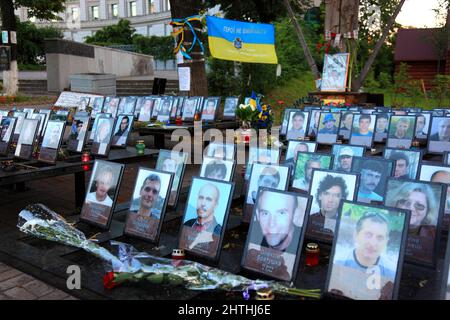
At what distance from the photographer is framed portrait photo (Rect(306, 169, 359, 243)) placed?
8.69ft

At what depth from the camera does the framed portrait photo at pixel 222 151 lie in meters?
3.78

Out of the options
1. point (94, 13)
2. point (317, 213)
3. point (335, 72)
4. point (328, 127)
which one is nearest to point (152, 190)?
point (317, 213)

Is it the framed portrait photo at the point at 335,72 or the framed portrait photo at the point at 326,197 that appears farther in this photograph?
the framed portrait photo at the point at 335,72

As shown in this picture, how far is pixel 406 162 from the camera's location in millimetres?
3348

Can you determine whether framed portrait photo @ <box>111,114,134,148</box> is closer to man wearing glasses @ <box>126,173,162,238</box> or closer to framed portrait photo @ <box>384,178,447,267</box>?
man wearing glasses @ <box>126,173,162,238</box>

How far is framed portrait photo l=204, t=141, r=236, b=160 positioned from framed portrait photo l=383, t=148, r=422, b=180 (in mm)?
1256

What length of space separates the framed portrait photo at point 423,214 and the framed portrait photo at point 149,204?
4.54ft

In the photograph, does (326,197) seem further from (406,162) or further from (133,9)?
(133,9)

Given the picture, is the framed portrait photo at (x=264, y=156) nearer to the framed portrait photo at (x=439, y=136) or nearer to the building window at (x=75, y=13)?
the framed portrait photo at (x=439, y=136)

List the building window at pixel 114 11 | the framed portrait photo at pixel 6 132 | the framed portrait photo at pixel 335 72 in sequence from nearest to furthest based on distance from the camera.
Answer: the framed portrait photo at pixel 6 132 < the framed portrait photo at pixel 335 72 < the building window at pixel 114 11

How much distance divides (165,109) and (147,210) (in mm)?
4946

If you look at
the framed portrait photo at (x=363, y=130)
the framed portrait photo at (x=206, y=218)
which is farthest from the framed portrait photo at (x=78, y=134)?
the framed portrait photo at (x=363, y=130)
